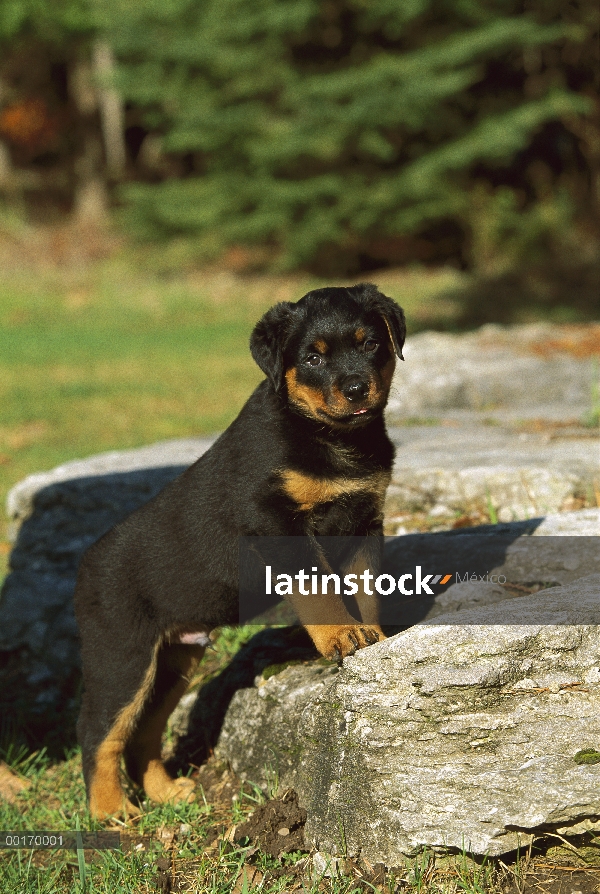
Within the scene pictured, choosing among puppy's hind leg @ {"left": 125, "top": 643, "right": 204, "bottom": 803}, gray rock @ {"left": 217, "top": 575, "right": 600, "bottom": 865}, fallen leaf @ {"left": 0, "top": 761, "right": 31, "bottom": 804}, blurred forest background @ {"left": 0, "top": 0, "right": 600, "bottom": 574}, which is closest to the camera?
gray rock @ {"left": 217, "top": 575, "right": 600, "bottom": 865}

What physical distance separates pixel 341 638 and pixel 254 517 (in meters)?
0.49

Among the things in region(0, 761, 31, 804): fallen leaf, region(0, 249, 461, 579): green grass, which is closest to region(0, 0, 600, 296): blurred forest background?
region(0, 249, 461, 579): green grass

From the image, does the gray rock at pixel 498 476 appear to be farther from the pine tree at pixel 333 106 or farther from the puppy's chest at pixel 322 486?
the pine tree at pixel 333 106

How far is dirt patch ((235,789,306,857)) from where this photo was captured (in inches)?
127

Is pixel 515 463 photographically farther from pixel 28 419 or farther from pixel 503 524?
pixel 28 419

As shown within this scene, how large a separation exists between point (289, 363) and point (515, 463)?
182 centimetres

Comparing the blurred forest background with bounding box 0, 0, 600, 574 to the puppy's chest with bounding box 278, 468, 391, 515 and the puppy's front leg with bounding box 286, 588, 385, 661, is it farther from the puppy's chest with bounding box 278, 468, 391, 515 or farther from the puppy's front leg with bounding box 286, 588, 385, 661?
the puppy's front leg with bounding box 286, 588, 385, 661

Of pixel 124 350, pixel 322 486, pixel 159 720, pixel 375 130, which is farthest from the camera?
pixel 375 130

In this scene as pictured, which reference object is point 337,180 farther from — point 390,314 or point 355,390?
point 355,390

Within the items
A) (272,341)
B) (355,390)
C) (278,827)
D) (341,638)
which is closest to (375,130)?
(272,341)

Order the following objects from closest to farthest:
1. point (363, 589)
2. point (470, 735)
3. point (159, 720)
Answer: point (470, 735) < point (363, 589) < point (159, 720)

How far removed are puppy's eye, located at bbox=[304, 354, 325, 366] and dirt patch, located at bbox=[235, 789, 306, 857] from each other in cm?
146

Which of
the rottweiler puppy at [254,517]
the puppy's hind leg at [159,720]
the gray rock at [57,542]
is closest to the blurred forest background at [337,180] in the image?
the gray rock at [57,542]

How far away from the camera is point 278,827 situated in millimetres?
3277
